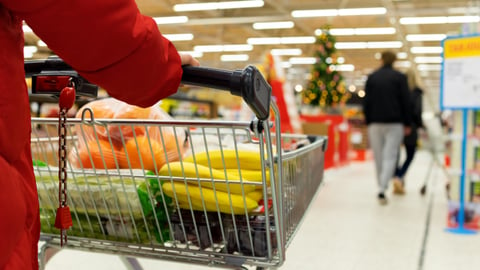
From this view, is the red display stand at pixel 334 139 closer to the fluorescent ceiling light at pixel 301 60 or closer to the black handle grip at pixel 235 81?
the black handle grip at pixel 235 81

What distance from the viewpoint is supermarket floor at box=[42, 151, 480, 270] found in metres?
2.55

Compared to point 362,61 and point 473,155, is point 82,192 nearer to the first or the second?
point 473,155

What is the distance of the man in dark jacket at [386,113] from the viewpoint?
16.0 ft

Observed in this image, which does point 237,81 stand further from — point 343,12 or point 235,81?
point 343,12

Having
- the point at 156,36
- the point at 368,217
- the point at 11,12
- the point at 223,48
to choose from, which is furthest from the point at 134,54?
the point at 223,48

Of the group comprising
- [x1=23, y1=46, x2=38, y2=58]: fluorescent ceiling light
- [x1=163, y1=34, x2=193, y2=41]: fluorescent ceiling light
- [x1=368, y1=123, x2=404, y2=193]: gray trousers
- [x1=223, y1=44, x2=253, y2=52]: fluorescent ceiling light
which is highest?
[x1=163, y1=34, x2=193, y2=41]: fluorescent ceiling light

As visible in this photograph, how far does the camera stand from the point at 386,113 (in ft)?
16.1

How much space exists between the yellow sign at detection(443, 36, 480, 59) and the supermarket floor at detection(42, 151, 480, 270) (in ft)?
4.24

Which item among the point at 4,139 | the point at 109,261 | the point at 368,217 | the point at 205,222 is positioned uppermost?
the point at 4,139

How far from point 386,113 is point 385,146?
338 mm

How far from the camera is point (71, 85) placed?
963mm

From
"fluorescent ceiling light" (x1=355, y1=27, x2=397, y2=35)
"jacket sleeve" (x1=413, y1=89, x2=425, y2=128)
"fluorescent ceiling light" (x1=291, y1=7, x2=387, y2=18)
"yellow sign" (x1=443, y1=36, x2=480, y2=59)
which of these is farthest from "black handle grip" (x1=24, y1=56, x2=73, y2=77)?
"fluorescent ceiling light" (x1=355, y1=27, x2=397, y2=35)

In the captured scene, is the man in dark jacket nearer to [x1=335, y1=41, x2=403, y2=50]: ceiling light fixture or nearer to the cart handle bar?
the cart handle bar

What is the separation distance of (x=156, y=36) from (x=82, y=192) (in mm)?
677
